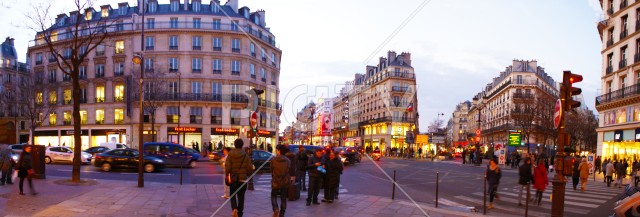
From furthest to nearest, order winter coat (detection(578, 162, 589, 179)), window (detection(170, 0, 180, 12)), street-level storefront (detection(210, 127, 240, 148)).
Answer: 1. window (detection(170, 0, 180, 12))
2. street-level storefront (detection(210, 127, 240, 148))
3. winter coat (detection(578, 162, 589, 179))

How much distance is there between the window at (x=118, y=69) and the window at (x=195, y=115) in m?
9.49

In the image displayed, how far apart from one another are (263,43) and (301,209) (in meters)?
47.4

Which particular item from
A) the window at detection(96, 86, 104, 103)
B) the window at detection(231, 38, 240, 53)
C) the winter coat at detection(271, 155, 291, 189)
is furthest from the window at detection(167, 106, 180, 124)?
the winter coat at detection(271, 155, 291, 189)

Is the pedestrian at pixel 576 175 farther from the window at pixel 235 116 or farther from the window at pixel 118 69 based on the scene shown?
the window at pixel 118 69

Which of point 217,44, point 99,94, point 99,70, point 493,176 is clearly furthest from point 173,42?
point 493,176

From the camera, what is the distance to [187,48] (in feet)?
169

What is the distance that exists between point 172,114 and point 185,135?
9.44 ft

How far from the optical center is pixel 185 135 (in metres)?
51.9

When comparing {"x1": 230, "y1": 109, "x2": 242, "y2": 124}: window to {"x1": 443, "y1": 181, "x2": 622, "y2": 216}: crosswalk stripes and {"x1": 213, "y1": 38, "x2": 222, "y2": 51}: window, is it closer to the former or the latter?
{"x1": 213, "y1": 38, "x2": 222, "y2": 51}: window

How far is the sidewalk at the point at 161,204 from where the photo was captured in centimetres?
996

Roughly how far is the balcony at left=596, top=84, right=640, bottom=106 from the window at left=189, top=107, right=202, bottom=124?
41167mm

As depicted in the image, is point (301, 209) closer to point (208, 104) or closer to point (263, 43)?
point (208, 104)

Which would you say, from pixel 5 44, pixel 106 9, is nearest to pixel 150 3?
pixel 106 9

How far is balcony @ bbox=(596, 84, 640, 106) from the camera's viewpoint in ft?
109
